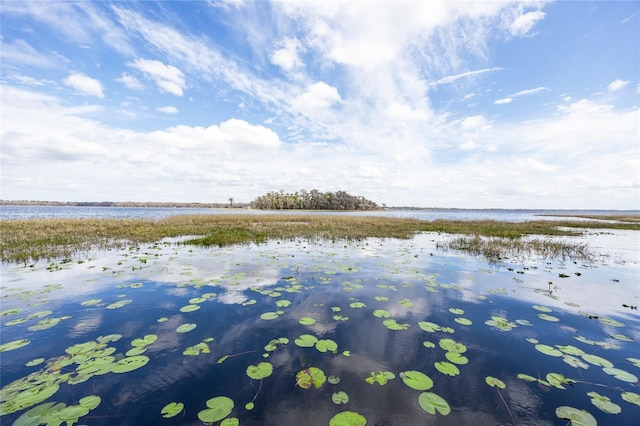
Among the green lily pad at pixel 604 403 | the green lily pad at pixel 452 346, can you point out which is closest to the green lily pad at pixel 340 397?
the green lily pad at pixel 452 346

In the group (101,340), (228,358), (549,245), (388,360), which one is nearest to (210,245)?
(101,340)

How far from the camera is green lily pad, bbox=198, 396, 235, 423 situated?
3.84 m

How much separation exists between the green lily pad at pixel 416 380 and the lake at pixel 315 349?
20mm

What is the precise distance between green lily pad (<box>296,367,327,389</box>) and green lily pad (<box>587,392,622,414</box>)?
4483 millimetres

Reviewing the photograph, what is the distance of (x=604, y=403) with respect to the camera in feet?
14.1

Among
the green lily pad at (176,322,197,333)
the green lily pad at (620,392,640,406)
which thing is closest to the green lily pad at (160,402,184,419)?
the green lily pad at (176,322,197,333)

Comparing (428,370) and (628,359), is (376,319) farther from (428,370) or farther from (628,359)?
(628,359)

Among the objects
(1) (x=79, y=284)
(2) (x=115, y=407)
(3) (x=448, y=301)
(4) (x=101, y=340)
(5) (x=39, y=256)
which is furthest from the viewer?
(5) (x=39, y=256)

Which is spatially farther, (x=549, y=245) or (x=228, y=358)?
(x=549, y=245)

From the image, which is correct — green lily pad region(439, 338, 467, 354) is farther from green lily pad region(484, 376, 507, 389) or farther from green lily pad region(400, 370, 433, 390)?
green lily pad region(400, 370, 433, 390)

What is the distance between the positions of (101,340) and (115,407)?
273 cm

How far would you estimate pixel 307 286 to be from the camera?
10.1 meters

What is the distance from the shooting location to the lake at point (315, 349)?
160 inches

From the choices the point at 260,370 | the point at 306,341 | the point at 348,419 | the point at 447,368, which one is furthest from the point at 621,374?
the point at 260,370
